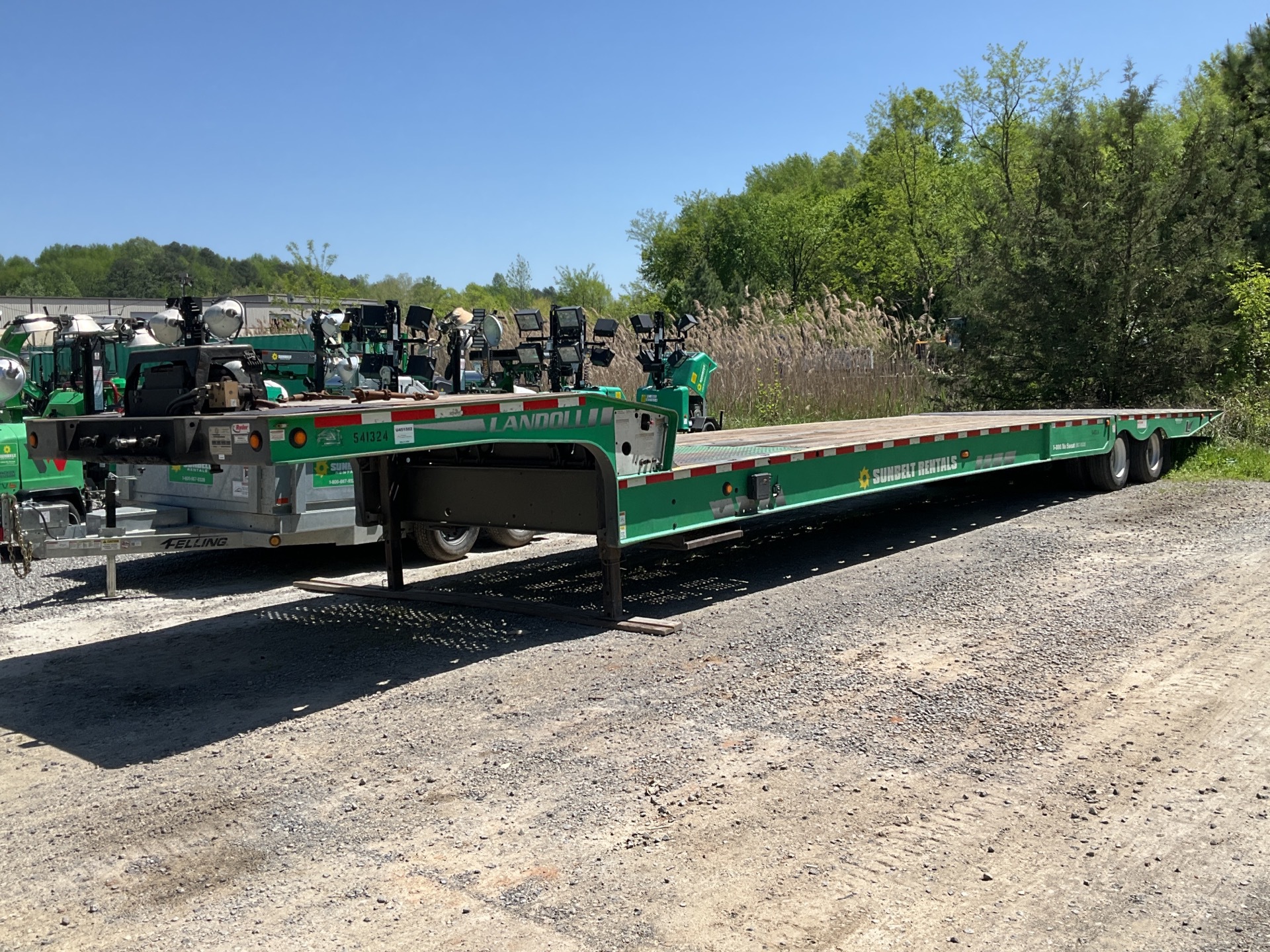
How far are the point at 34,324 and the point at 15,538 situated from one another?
8.26m

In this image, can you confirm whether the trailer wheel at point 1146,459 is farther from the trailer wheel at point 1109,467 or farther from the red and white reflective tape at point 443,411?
the red and white reflective tape at point 443,411

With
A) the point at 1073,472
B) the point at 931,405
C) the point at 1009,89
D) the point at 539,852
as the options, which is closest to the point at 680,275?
the point at 1009,89

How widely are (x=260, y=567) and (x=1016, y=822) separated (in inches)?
278

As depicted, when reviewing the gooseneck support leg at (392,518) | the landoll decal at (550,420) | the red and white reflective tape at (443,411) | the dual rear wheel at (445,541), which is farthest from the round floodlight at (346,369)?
the red and white reflective tape at (443,411)

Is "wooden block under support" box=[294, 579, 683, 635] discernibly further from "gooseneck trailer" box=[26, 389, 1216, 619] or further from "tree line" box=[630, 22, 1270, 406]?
"tree line" box=[630, 22, 1270, 406]

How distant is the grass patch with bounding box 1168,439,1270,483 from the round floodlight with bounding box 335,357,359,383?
923 centimetres

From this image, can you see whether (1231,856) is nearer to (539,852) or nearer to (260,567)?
(539,852)

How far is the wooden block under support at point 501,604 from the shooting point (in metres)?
6.96

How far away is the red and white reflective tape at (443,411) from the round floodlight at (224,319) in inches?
177

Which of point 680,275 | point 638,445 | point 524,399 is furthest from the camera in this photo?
point 680,275

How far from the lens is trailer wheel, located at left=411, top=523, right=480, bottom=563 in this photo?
923 cm

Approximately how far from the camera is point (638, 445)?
694 centimetres

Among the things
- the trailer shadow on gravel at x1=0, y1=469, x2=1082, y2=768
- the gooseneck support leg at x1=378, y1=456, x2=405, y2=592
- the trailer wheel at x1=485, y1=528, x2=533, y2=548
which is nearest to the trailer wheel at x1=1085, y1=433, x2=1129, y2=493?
the trailer shadow on gravel at x1=0, y1=469, x2=1082, y2=768

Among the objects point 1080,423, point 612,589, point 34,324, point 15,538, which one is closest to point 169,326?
point 34,324
